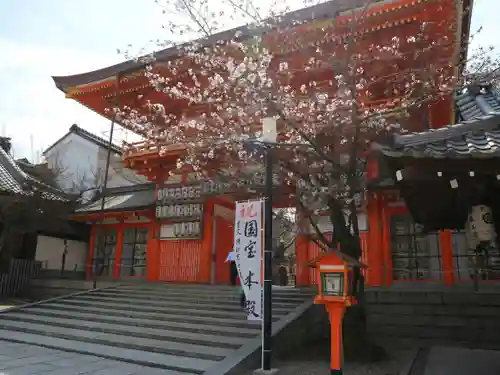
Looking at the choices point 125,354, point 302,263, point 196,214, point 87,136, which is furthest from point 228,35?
point 87,136

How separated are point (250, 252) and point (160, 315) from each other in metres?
3.82

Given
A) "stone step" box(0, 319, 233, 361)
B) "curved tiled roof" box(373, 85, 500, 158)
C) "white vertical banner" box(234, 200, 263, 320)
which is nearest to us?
"curved tiled roof" box(373, 85, 500, 158)

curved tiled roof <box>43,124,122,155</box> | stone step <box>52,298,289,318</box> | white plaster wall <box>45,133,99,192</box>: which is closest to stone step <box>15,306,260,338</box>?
stone step <box>52,298,289,318</box>

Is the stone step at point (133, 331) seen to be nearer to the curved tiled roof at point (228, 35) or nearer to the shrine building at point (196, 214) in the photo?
the shrine building at point (196, 214)

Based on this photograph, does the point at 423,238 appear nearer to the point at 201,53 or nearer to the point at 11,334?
the point at 201,53

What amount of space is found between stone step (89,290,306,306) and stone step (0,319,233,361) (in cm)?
244

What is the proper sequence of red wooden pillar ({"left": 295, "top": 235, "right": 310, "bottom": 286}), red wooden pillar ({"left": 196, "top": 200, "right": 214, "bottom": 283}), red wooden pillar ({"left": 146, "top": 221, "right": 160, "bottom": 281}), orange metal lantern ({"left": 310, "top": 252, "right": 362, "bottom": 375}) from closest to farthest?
orange metal lantern ({"left": 310, "top": 252, "right": 362, "bottom": 375}) → red wooden pillar ({"left": 295, "top": 235, "right": 310, "bottom": 286}) → red wooden pillar ({"left": 196, "top": 200, "right": 214, "bottom": 283}) → red wooden pillar ({"left": 146, "top": 221, "right": 160, "bottom": 281})

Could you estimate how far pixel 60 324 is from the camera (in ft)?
31.1

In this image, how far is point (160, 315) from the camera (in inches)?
365

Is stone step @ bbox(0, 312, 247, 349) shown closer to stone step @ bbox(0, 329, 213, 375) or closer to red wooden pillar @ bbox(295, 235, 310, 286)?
stone step @ bbox(0, 329, 213, 375)

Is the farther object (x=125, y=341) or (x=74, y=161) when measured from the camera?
(x=74, y=161)

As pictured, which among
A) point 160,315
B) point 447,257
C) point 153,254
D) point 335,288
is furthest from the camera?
point 153,254

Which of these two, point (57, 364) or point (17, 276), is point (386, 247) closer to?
point (57, 364)

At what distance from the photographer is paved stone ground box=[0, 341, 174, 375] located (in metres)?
6.18
